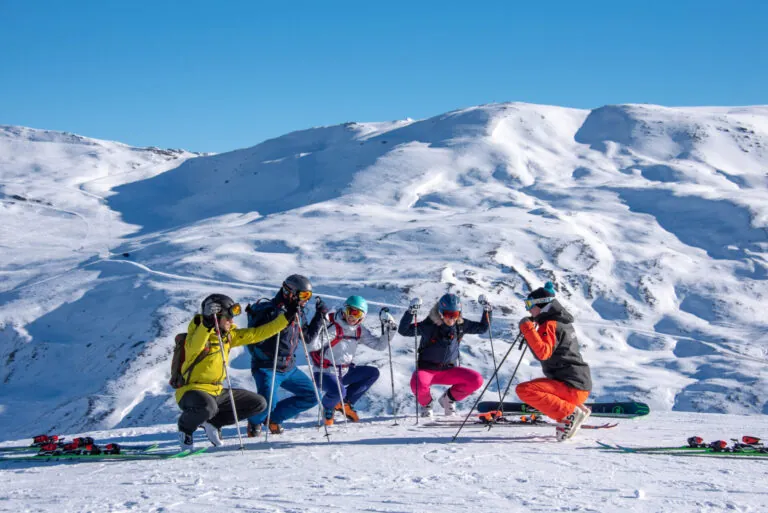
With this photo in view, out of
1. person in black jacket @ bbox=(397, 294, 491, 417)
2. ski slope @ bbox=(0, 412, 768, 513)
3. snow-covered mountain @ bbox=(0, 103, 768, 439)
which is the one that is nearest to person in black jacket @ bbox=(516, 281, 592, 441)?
ski slope @ bbox=(0, 412, 768, 513)

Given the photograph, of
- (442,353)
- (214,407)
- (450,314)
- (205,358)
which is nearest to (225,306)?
(205,358)

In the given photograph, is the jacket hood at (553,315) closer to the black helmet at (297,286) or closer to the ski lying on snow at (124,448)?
the black helmet at (297,286)

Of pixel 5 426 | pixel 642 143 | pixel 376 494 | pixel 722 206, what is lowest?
pixel 5 426

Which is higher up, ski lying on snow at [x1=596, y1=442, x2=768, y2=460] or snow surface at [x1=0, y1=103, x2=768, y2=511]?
snow surface at [x1=0, y1=103, x2=768, y2=511]

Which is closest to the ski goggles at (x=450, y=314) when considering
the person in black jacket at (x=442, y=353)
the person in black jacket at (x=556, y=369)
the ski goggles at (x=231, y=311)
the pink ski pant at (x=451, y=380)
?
the person in black jacket at (x=442, y=353)

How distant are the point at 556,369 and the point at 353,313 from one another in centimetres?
280

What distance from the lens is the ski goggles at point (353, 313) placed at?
30.8ft

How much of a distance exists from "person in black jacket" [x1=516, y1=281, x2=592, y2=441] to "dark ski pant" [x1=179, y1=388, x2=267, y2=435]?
9.34 ft

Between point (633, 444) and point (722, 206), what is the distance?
2268 cm

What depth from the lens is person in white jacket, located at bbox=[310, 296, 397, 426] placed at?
9.27 metres

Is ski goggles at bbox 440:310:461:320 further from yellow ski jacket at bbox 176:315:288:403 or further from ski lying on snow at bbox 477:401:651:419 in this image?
yellow ski jacket at bbox 176:315:288:403

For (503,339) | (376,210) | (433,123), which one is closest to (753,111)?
(433,123)

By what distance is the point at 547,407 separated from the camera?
768 centimetres

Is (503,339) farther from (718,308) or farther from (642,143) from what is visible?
(642,143)
